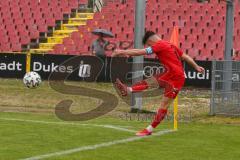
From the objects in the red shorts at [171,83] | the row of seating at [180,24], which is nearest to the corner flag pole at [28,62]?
the row of seating at [180,24]

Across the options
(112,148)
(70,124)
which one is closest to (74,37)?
(70,124)

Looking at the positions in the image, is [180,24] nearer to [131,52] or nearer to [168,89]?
[168,89]

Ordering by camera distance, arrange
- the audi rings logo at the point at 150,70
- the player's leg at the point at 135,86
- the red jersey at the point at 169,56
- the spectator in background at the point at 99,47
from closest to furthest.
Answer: the player's leg at the point at 135,86 → the red jersey at the point at 169,56 → the audi rings logo at the point at 150,70 → the spectator in background at the point at 99,47

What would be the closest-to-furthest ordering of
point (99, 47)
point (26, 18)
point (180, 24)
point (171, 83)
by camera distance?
point (171, 83) < point (99, 47) < point (180, 24) < point (26, 18)

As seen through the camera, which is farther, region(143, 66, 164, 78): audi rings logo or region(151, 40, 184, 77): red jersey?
region(143, 66, 164, 78): audi rings logo

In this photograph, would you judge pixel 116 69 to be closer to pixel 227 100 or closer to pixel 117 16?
pixel 117 16

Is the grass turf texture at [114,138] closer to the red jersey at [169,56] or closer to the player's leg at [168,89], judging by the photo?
the player's leg at [168,89]

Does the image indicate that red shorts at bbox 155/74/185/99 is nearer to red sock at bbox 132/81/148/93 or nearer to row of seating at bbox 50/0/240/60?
red sock at bbox 132/81/148/93

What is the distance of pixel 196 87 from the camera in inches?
920

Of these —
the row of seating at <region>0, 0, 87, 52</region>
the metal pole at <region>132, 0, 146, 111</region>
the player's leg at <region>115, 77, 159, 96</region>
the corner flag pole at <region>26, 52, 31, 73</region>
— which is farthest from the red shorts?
the row of seating at <region>0, 0, 87, 52</region>

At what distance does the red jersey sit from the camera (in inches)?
396

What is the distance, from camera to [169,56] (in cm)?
1020

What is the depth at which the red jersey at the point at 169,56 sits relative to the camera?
10.1 m

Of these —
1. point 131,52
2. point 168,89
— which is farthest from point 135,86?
point 131,52
